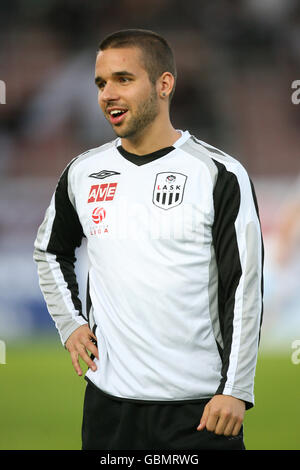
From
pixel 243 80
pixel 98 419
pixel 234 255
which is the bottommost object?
pixel 98 419

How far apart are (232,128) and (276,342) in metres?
3.20

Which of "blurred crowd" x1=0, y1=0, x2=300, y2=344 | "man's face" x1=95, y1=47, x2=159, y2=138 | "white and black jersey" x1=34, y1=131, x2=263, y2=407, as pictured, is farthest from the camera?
"blurred crowd" x1=0, y1=0, x2=300, y2=344

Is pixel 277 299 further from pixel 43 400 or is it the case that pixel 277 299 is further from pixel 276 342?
pixel 43 400

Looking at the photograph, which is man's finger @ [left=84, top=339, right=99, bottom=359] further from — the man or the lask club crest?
the lask club crest

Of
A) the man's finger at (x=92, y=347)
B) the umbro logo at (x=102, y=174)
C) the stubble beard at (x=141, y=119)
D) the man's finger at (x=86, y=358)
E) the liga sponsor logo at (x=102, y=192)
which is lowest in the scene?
the man's finger at (x=86, y=358)

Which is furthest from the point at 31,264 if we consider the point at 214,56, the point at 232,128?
the point at 214,56

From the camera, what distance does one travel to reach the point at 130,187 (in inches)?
88.7

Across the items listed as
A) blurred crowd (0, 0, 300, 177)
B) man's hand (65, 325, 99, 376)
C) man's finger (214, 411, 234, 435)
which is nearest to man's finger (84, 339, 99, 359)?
man's hand (65, 325, 99, 376)

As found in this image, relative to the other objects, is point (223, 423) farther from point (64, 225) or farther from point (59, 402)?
point (59, 402)

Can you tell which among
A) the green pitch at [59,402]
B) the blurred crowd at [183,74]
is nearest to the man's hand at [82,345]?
the green pitch at [59,402]

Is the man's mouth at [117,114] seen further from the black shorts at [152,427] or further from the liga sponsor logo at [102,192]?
the black shorts at [152,427]

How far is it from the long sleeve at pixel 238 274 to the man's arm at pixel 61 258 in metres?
0.53

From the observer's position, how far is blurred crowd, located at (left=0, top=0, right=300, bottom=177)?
31.2 ft

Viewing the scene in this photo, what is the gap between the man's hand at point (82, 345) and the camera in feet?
7.47
